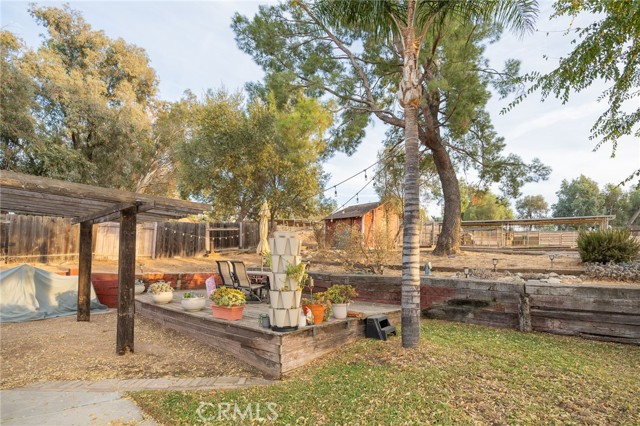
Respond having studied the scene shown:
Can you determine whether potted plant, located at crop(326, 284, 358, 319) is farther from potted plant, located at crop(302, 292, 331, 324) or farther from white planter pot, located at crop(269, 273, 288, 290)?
white planter pot, located at crop(269, 273, 288, 290)

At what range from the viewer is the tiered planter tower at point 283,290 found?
14.7 feet

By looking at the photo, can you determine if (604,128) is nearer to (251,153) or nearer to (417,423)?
(417,423)

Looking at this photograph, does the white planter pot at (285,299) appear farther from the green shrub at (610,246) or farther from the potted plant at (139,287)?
the green shrub at (610,246)

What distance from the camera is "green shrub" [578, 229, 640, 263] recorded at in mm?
8531

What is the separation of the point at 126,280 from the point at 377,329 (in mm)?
3975

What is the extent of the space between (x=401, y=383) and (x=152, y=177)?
23.7m

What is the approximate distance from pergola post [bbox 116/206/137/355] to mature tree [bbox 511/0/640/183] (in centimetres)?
652

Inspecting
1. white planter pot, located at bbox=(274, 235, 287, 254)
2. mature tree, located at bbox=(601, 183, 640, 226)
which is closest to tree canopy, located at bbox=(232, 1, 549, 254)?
white planter pot, located at bbox=(274, 235, 287, 254)

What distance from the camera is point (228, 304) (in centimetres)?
527

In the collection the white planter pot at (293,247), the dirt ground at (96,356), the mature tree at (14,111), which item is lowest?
the dirt ground at (96,356)

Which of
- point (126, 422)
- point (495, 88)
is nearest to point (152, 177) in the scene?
point (495, 88)

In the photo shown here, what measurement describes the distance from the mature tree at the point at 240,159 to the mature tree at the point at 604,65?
11253mm

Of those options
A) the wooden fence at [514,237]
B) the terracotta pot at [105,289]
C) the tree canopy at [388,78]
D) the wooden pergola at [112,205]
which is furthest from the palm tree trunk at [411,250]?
the wooden fence at [514,237]
